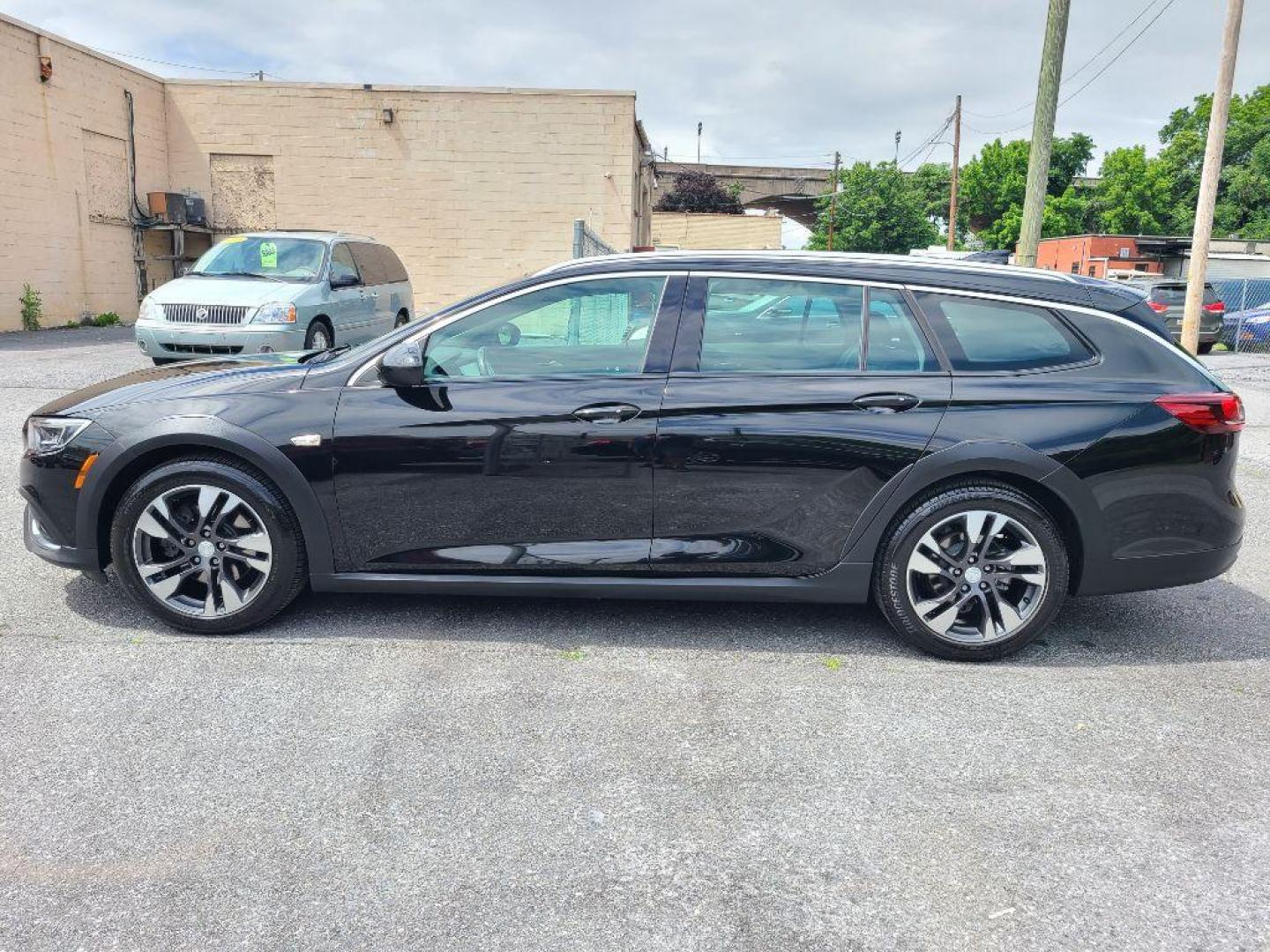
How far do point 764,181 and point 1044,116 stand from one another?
61.8m

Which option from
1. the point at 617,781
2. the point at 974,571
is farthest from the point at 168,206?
the point at 617,781

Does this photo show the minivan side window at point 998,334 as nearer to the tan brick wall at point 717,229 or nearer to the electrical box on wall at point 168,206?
the electrical box on wall at point 168,206

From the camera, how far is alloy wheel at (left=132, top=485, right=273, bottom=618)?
4.09 metres

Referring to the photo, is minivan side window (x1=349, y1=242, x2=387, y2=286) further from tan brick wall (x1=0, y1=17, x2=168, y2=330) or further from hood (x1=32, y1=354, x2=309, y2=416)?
tan brick wall (x1=0, y1=17, x2=168, y2=330)

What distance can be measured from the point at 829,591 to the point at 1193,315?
1362cm

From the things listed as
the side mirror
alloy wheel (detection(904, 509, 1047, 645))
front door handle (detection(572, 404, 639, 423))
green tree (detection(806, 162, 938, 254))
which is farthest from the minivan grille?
green tree (detection(806, 162, 938, 254))

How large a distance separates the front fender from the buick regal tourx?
0.01 metres

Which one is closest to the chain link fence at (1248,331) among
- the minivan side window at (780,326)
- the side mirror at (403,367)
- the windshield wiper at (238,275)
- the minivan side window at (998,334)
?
the windshield wiper at (238,275)

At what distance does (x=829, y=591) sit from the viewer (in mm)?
4098

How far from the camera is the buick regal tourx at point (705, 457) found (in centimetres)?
397

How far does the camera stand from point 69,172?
65.8ft

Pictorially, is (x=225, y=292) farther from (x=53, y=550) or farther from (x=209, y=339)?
(x=53, y=550)

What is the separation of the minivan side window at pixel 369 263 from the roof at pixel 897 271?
9.57 m

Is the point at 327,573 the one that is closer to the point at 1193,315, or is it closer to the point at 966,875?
the point at 966,875
